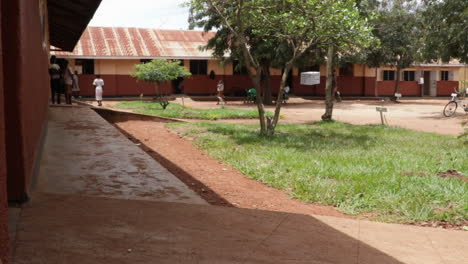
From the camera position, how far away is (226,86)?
32.2 meters

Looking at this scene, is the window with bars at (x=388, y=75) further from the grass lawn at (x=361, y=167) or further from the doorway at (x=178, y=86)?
the grass lawn at (x=361, y=167)

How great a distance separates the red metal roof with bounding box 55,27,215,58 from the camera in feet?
93.0

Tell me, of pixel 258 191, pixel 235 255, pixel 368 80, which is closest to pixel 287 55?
pixel 368 80

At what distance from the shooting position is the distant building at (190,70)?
28906mm

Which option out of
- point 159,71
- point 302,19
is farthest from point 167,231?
point 159,71

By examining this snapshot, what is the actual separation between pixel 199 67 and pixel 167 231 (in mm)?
29003

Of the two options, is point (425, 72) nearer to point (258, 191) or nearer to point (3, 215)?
point (258, 191)

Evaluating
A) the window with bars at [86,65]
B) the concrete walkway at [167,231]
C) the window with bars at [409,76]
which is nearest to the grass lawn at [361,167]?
the concrete walkway at [167,231]

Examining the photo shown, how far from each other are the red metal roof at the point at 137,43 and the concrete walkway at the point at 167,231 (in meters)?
24.1

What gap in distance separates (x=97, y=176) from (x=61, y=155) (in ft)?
3.27

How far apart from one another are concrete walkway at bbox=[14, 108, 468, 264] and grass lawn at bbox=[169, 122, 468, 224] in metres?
0.97

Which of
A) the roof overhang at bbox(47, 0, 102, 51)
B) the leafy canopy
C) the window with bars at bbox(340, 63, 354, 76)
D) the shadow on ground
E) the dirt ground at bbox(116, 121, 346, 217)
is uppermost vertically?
the roof overhang at bbox(47, 0, 102, 51)

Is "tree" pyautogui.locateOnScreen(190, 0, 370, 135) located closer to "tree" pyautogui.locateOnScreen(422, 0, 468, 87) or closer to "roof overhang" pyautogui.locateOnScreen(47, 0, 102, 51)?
"roof overhang" pyautogui.locateOnScreen(47, 0, 102, 51)

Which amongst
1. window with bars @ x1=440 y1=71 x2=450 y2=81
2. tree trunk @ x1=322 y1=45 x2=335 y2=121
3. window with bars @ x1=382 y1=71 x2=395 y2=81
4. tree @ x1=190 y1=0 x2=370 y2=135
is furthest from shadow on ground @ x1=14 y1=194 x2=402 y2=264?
window with bars @ x1=440 y1=71 x2=450 y2=81
